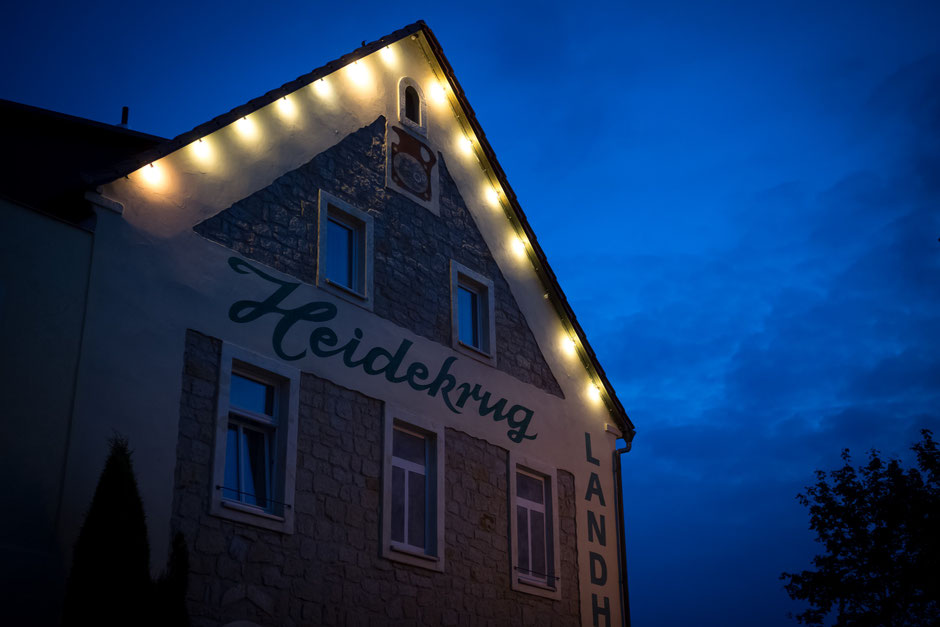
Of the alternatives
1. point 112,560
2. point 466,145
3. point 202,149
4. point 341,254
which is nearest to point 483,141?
point 466,145

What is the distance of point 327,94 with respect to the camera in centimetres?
1462

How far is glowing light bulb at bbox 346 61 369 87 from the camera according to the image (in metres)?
15.2

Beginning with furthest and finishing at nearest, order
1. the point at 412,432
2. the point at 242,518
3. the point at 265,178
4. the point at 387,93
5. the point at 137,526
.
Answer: the point at 387,93, the point at 412,432, the point at 265,178, the point at 242,518, the point at 137,526

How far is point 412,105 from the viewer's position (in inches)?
644

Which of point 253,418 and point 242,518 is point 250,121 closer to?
point 253,418

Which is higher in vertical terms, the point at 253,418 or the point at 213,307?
the point at 213,307

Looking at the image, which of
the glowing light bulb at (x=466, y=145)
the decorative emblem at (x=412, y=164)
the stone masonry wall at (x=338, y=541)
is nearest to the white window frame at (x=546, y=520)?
the stone masonry wall at (x=338, y=541)

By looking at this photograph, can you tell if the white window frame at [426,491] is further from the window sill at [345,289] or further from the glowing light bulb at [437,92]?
the glowing light bulb at [437,92]

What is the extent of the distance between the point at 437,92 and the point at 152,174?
6225mm

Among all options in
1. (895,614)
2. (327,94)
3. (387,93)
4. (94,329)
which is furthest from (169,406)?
(895,614)

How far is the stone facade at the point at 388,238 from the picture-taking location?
12.9 m

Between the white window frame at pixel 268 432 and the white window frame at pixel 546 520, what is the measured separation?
13.3ft

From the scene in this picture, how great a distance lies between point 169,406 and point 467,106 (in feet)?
26.2

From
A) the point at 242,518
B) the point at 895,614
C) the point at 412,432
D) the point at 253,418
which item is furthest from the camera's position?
the point at 895,614
